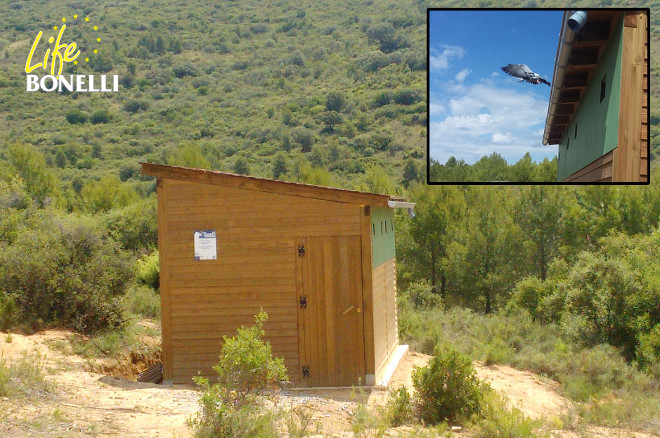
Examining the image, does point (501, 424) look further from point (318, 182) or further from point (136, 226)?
point (318, 182)

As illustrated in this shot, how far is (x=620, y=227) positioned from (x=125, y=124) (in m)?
30.1

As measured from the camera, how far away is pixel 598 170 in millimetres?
6855

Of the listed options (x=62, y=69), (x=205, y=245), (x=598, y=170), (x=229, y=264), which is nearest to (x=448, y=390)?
(x=598, y=170)

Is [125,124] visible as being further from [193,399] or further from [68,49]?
[193,399]

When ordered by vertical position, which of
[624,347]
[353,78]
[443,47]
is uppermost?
[353,78]

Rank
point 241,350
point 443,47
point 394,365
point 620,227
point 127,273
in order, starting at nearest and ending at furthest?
point 241,350 < point 443,47 < point 394,365 < point 127,273 < point 620,227

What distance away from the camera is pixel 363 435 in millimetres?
6914

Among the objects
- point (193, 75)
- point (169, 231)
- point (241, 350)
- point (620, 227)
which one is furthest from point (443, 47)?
point (193, 75)

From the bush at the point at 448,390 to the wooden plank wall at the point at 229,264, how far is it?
2.10 metres

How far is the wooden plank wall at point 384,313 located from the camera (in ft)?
33.4

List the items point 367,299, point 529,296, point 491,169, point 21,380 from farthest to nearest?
1. point 529,296
2. point 367,299
3. point 491,169
4. point 21,380

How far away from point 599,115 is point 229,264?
5.45m

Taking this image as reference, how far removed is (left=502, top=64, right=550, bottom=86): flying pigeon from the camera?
23.5 ft

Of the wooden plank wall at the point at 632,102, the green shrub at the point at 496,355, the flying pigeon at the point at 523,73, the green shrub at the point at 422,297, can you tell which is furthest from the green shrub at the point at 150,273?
the wooden plank wall at the point at 632,102
